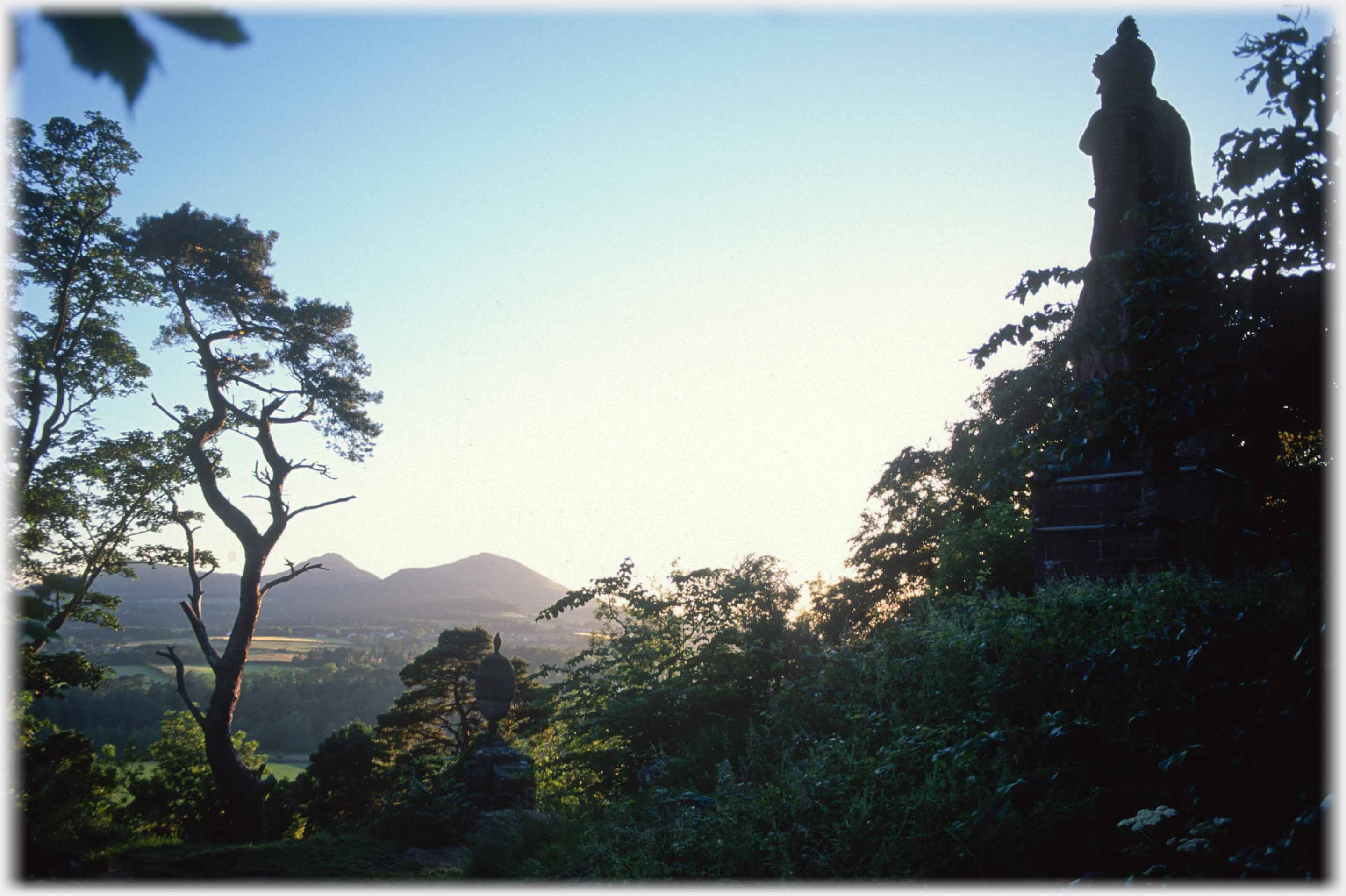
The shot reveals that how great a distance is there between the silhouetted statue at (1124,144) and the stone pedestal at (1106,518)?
152 cm

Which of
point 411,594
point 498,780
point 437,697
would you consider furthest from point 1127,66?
point 411,594

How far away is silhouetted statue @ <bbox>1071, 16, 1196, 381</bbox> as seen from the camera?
31.1 ft

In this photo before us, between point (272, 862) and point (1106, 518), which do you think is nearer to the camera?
point (272, 862)

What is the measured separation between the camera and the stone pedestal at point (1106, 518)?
853 cm

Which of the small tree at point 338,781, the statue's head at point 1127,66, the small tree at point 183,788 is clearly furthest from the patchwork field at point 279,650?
the statue's head at point 1127,66

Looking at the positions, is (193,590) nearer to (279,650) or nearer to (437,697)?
(437,697)

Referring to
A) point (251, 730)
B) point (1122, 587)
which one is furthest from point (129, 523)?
point (251, 730)

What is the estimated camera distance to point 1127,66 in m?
9.88

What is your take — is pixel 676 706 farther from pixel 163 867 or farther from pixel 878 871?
pixel 163 867

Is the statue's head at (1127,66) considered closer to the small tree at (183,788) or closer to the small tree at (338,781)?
the small tree at (183,788)

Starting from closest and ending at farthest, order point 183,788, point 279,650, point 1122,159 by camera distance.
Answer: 1. point 1122,159
2. point 183,788
3. point 279,650

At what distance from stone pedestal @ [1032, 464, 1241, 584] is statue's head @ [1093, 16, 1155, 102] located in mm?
5439

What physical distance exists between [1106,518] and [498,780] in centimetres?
898

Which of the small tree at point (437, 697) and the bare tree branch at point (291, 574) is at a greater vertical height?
the bare tree branch at point (291, 574)
